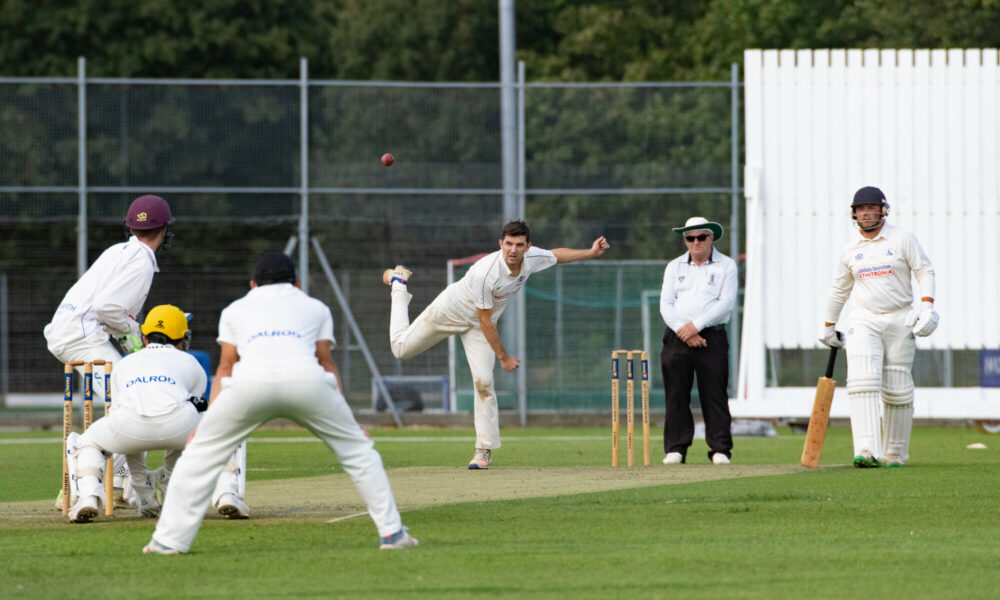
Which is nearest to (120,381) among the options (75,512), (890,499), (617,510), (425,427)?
(75,512)

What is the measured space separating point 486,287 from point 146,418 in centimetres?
361

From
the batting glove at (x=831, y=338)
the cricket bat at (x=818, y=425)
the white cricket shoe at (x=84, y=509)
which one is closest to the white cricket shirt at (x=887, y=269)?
the batting glove at (x=831, y=338)

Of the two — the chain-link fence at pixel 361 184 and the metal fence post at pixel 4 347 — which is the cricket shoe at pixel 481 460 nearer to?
the chain-link fence at pixel 361 184

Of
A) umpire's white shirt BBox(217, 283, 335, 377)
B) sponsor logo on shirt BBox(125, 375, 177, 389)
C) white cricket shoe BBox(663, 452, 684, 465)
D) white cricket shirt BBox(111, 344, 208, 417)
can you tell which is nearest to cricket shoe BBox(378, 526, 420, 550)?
umpire's white shirt BBox(217, 283, 335, 377)

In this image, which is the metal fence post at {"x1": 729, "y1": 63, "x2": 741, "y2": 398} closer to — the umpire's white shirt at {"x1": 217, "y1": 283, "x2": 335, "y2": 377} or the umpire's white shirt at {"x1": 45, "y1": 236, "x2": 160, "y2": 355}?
the umpire's white shirt at {"x1": 45, "y1": 236, "x2": 160, "y2": 355}

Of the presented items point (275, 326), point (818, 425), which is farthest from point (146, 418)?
point (818, 425)

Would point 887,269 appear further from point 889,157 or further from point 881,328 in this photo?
point 889,157

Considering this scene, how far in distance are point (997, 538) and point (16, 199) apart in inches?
590

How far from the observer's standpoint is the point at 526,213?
770 inches

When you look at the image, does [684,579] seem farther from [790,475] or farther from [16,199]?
[16,199]

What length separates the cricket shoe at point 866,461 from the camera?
11.0 m

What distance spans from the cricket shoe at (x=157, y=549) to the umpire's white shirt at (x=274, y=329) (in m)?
0.87

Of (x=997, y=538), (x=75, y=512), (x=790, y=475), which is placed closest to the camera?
(x=997, y=538)

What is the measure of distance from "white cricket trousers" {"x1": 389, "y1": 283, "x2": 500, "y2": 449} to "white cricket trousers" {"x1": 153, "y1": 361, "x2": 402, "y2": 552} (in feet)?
14.0
